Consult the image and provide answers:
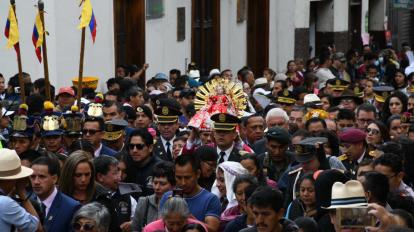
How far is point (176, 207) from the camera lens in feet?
30.0

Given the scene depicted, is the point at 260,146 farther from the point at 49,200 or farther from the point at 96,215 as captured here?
the point at 96,215

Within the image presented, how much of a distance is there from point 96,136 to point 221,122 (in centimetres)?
139

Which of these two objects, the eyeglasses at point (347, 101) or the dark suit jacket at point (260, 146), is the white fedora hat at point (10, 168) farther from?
the eyeglasses at point (347, 101)

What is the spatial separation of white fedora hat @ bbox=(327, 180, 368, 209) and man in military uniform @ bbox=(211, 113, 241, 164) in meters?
3.99

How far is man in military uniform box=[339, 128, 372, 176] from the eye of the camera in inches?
497

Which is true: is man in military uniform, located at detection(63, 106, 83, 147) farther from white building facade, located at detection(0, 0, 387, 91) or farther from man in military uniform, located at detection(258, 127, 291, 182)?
white building facade, located at detection(0, 0, 387, 91)

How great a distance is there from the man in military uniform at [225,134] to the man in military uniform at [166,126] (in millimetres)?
1065

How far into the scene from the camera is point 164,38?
82.7 feet

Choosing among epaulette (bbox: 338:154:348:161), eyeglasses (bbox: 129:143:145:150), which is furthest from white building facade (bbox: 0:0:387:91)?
epaulette (bbox: 338:154:348:161)

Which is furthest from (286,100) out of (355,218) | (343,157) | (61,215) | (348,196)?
(355,218)

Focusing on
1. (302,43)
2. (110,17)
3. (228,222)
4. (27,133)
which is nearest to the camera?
(228,222)

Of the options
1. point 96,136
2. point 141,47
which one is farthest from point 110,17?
point 96,136

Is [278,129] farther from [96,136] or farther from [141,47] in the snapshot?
[141,47]

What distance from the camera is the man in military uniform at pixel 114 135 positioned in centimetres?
1349
